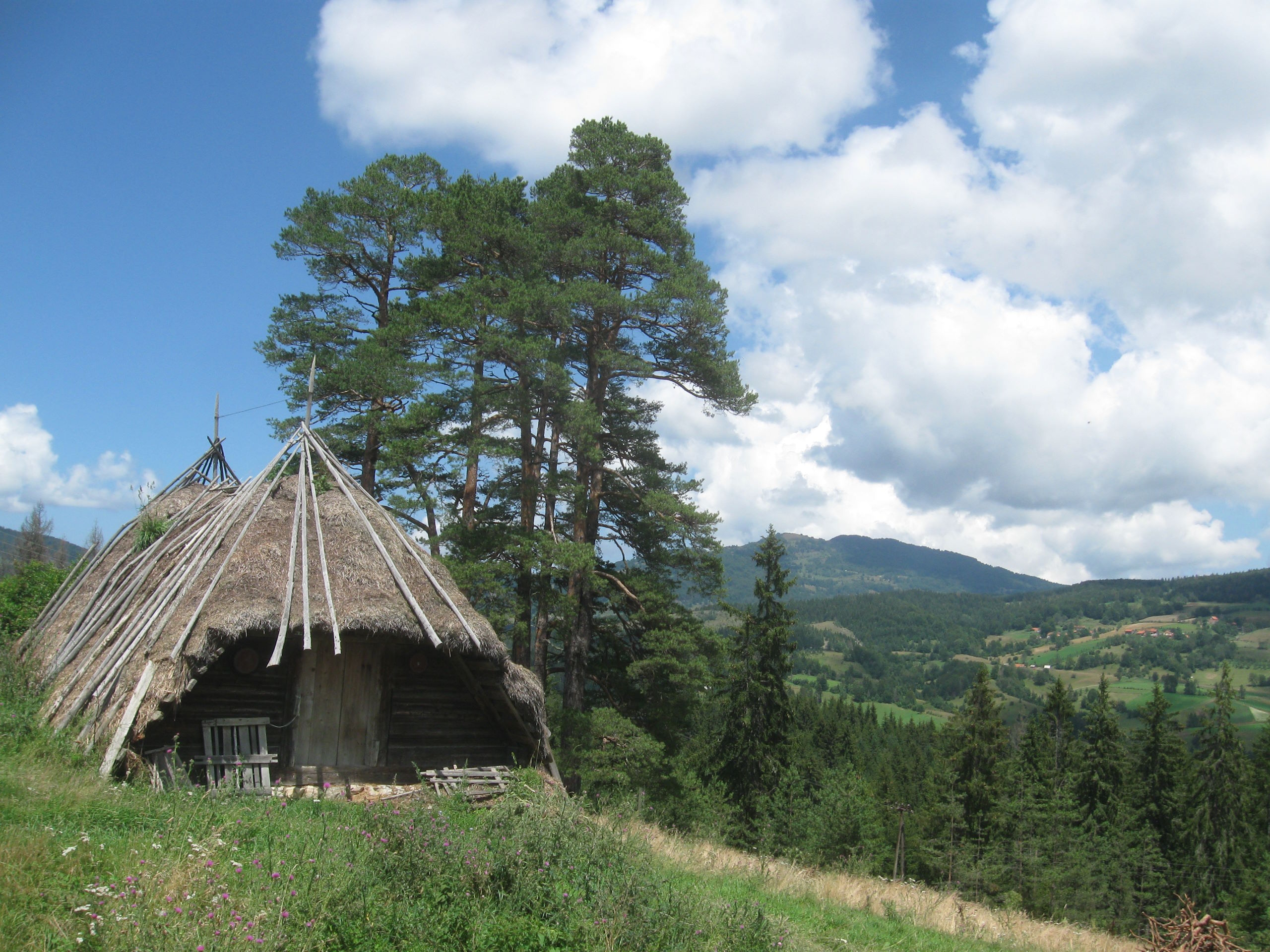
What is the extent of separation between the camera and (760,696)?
3331 centimetres

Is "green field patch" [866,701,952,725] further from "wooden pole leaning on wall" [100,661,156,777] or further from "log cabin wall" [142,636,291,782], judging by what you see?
"wooden pole leaning on wall" [100,661,156,777]

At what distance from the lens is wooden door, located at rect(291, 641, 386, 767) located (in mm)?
11492

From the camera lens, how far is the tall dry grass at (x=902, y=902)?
9.55m

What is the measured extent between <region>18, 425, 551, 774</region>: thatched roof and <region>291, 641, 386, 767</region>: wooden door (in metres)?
0.44

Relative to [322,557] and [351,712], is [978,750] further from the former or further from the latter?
[322,557]

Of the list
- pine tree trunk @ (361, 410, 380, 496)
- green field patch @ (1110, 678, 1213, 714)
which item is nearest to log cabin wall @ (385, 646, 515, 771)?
pine tree trunk @ (361, 410, 380, 496)

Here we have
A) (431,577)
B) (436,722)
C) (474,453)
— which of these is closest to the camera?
(431,577)

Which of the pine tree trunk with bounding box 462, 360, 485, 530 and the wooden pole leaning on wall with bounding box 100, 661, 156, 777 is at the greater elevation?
the pine tree trunk with bounding box 462, 360, 485, 530

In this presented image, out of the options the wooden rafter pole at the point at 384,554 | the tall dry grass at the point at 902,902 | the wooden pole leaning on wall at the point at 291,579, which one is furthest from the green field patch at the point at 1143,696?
the wooden pole leaning on wall at the point at 291,579

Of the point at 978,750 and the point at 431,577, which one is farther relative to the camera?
the point at 978,750

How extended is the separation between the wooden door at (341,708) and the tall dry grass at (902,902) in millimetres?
4370

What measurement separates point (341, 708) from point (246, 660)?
1.66 metres

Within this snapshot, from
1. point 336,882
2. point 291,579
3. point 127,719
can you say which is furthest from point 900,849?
point 336,882

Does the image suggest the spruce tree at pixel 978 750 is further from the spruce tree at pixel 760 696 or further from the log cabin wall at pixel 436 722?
the log cabin wall at pixel 436 722
